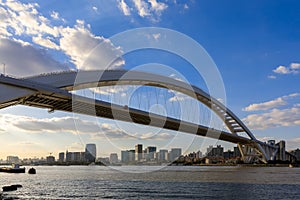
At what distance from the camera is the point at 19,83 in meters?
26.0

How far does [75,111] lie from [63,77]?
380 centimetres

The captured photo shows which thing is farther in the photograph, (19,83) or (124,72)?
(124,72)

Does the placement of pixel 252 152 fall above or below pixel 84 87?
below

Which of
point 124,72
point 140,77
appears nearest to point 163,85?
point 140,77

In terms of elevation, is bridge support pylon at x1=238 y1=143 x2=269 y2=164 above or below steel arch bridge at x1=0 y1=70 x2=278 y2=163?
below

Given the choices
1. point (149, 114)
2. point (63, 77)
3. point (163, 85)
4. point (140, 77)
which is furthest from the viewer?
point (163, 85)

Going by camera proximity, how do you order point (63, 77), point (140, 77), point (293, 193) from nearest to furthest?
point (293, 193)
point (63, 77)
point (140, 77)

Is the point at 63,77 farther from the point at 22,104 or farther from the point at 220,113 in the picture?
the point at 220,113

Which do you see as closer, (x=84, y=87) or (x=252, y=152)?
(x=84, y=87)

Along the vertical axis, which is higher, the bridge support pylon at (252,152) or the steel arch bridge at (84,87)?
the steel arch bridge at (84,87)

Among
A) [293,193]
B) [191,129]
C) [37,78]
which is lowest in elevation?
[293,193]

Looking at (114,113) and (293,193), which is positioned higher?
(114,113)

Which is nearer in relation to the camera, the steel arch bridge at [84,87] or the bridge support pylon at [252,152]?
the steel arch bridge at [84,87]

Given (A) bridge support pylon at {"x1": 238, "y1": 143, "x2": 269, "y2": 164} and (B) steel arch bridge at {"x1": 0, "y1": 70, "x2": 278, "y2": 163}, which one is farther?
(A) bridge support pylon at {"x1": 238, "y1": 143, "x2": 269, "y2": 164}
